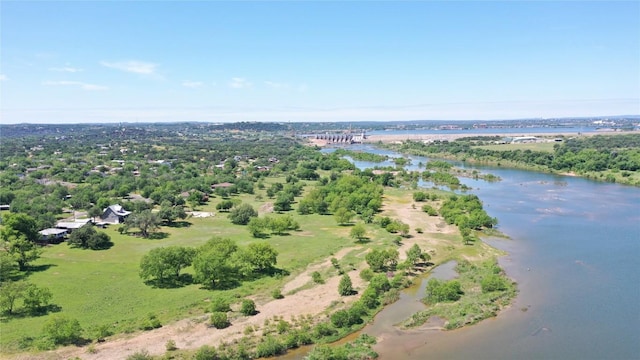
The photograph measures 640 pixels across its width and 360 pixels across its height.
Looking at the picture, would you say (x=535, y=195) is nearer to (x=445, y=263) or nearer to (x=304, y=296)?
(x=445, y=263)

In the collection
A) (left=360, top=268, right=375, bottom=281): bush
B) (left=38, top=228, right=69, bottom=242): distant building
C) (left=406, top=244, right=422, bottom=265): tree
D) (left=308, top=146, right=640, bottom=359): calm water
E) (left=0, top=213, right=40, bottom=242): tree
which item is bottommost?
(left=308, top=146, right=640, bottom=359): calm water

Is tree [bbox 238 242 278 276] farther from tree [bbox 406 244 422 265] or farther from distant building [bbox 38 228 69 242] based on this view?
distant building [bbox 38 228 69 242]

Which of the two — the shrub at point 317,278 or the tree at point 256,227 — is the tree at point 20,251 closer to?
the tree at point 256,227

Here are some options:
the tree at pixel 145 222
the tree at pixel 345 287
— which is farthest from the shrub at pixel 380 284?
→ the tree at pixel 145 222

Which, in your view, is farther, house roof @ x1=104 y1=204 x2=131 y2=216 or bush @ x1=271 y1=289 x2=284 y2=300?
house roof @ x1=104 y1=204 x2=131 y2=216

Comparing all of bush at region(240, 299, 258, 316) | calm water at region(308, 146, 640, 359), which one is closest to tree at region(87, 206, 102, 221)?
bush at region(240, 299, 258, 316)

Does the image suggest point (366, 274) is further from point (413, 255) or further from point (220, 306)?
point (220, 306)
